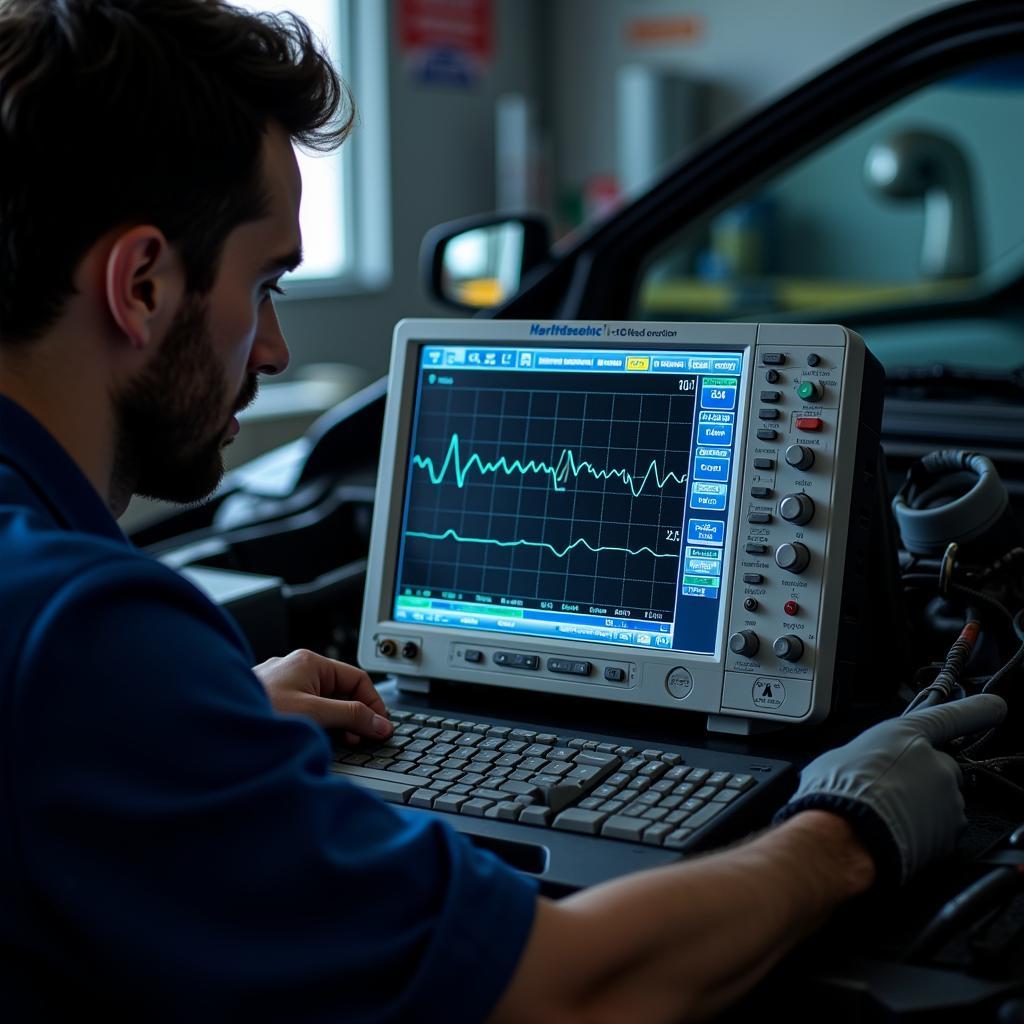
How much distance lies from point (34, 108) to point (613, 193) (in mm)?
4937

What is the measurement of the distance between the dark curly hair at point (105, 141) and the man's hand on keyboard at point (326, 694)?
0.38 meters

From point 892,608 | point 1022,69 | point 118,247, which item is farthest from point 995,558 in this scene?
point 1022,69

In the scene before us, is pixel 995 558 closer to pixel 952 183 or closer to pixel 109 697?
pixel 109 697

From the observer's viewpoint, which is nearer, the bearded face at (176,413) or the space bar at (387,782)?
the bearded face at (176,413)

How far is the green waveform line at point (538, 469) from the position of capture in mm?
1157

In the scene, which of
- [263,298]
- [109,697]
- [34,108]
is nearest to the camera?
[109,697]

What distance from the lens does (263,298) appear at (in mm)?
938

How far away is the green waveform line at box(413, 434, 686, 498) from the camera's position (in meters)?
1.16

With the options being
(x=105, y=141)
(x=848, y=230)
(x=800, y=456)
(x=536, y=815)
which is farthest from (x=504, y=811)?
(x=848, y=230)

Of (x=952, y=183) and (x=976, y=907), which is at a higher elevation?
(x=952, y=183)

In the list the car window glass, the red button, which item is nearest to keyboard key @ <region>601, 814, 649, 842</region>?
the red button

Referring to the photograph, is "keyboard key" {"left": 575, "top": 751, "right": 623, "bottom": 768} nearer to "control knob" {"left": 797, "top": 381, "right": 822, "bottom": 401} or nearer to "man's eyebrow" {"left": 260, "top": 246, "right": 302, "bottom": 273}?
"control knob" {"left": 797, "top": 381, "right": 822, "bottom": 401}

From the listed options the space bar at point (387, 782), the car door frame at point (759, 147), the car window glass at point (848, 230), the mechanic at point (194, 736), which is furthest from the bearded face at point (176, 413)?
the car window glass at point (848, 230)

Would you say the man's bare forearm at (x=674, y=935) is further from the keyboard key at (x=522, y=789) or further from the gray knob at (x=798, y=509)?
the gray knob at (x=798, y=509)
